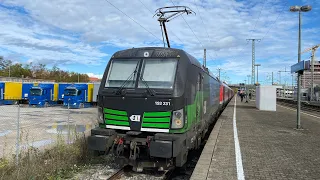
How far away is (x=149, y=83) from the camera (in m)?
6.49

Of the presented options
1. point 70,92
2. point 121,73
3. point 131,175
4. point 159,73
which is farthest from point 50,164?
A: point 70,92

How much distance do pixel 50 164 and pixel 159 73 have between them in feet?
10.8

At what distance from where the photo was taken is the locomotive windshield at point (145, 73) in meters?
6.43

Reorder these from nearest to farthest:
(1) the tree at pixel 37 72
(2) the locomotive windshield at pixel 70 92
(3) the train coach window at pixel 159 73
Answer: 1. (3) the train coach window at pixel 159 73
2. (2) the locomotive windshield at pixel 70 92
3. (1) the tree at pixel 37 72

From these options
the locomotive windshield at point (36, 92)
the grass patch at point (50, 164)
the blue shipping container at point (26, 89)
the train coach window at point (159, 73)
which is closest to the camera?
the grass patch at point (50, 164)

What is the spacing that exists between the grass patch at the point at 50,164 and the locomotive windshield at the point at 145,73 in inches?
87.2

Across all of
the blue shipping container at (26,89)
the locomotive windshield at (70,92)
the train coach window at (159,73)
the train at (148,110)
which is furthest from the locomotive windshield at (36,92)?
the train coach window at (159,73)

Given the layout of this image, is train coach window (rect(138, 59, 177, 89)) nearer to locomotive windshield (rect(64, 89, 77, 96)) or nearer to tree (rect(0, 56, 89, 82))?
locomotive windshield (rect(64, 89, 77, 96))

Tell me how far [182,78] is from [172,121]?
987mm

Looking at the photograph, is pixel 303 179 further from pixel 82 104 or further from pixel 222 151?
pixel 82 104

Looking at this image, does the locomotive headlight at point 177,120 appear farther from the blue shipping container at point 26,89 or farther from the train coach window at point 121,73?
the blue shipping container at point 26,89

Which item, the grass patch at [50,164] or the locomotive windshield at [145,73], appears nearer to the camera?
the grass patch at [50,164]

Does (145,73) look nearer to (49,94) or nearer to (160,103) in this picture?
(160,103)

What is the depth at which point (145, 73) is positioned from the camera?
664 centimetres
